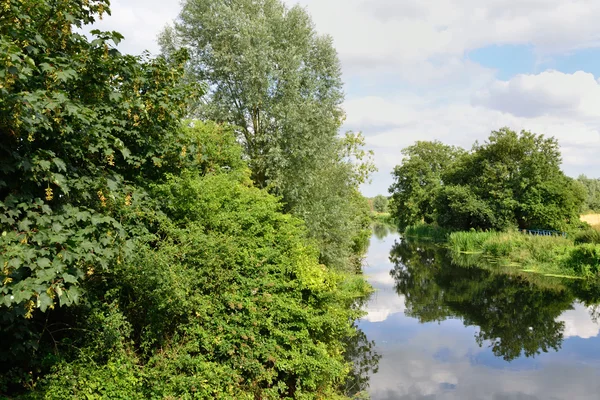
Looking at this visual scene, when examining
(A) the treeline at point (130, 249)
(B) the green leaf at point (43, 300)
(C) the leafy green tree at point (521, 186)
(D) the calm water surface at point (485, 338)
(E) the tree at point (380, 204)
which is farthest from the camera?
(E) the tree at point (380, 204)

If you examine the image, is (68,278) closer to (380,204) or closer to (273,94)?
(273,94)

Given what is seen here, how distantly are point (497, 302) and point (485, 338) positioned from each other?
573cm

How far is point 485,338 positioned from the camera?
1681cm

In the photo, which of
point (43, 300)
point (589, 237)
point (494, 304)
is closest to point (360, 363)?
point (494, 304)

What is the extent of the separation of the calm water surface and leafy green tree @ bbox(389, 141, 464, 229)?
36.7m

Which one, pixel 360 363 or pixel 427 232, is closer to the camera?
pixel 360 363

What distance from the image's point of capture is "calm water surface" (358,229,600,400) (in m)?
12.5

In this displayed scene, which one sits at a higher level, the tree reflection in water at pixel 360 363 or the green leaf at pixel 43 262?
the green leaf at pixel 43 262

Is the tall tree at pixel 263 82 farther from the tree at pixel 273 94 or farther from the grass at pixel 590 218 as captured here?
the grass at pixel 590 218

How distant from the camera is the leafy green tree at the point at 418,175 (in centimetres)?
6475

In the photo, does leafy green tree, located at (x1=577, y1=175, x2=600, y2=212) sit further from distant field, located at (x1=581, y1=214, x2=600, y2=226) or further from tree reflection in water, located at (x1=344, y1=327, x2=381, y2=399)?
tree reflection in water, located at (x1=344, y1=327, x2=381, y2=399)

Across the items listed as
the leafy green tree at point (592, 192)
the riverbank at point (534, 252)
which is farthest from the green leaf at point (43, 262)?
the leafy green tree at point (592, 192)

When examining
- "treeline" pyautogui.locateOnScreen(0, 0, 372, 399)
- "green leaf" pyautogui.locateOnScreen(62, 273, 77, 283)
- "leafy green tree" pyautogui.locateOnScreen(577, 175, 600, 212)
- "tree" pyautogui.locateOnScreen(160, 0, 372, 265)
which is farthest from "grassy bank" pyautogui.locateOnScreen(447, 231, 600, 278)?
"leafy green tree" pyautogui.locateOnScreen(577, 175, 600, 212)

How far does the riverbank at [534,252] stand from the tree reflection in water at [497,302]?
1944mm
